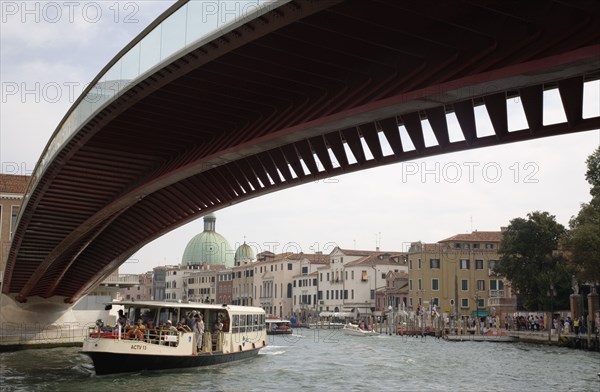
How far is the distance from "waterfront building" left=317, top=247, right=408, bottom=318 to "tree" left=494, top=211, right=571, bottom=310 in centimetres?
2849

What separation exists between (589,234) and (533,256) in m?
14.4

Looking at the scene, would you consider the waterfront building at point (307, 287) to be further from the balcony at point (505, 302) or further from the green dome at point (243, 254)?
the balcony at point (505, 302)

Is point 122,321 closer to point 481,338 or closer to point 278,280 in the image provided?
point 481,338

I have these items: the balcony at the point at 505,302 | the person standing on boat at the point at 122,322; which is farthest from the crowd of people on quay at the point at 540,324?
the person standing on boat at the point at 122,322

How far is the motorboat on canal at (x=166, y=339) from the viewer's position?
2184cm

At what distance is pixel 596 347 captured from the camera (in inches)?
1470

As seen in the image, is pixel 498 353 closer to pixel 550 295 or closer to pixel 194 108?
pixel 550 295

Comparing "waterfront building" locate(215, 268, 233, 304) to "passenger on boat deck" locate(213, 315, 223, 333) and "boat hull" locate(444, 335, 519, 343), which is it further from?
"passenger on boat deck" locate(213, 315, 223, 333)

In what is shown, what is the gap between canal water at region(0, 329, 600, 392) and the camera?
2093cm

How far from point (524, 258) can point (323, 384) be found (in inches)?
1320

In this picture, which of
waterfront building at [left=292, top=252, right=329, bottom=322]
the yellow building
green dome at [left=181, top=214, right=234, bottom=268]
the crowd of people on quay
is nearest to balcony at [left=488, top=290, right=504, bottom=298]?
the yellow building

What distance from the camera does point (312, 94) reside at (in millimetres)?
12883

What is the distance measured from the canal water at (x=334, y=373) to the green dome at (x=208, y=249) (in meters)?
88.4

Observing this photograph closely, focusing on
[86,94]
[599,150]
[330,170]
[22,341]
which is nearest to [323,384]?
[330,170]
